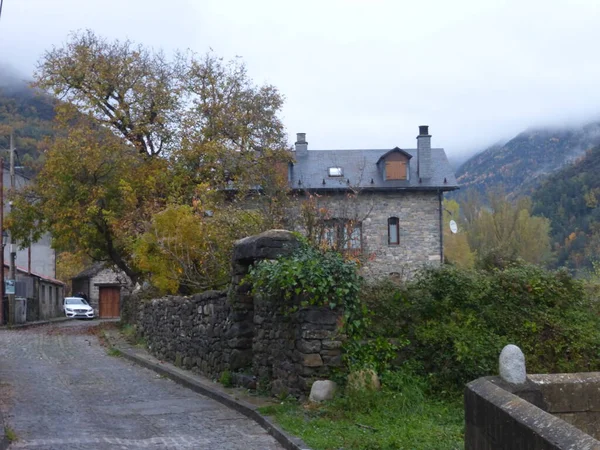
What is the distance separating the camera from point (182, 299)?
17312mm

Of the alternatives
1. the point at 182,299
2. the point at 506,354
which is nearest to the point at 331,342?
the point at 506,354

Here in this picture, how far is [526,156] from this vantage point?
10738 cm

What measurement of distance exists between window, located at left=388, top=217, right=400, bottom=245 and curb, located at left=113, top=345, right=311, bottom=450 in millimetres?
21534

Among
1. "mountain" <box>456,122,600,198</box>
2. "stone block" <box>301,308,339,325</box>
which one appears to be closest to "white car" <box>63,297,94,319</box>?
"stone block" <box>301,308,339,325</box>

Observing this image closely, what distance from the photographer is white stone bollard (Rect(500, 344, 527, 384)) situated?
661cm

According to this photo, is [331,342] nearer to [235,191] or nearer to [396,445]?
[396,445]

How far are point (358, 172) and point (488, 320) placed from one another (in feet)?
98.9

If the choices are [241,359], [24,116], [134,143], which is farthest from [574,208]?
[24,116]

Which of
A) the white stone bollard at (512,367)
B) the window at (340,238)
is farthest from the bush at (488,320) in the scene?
the window at (340,238)

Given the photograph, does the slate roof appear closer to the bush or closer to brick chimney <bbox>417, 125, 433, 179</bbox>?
brick chimney <bbox>417, 125, 433, 179</bbox>

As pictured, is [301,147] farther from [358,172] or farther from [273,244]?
[273,244]

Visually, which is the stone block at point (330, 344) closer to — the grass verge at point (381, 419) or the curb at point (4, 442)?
the grass verge at point (381, 419)

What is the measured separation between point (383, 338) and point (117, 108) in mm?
24886

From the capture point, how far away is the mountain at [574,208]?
39.8 metres
